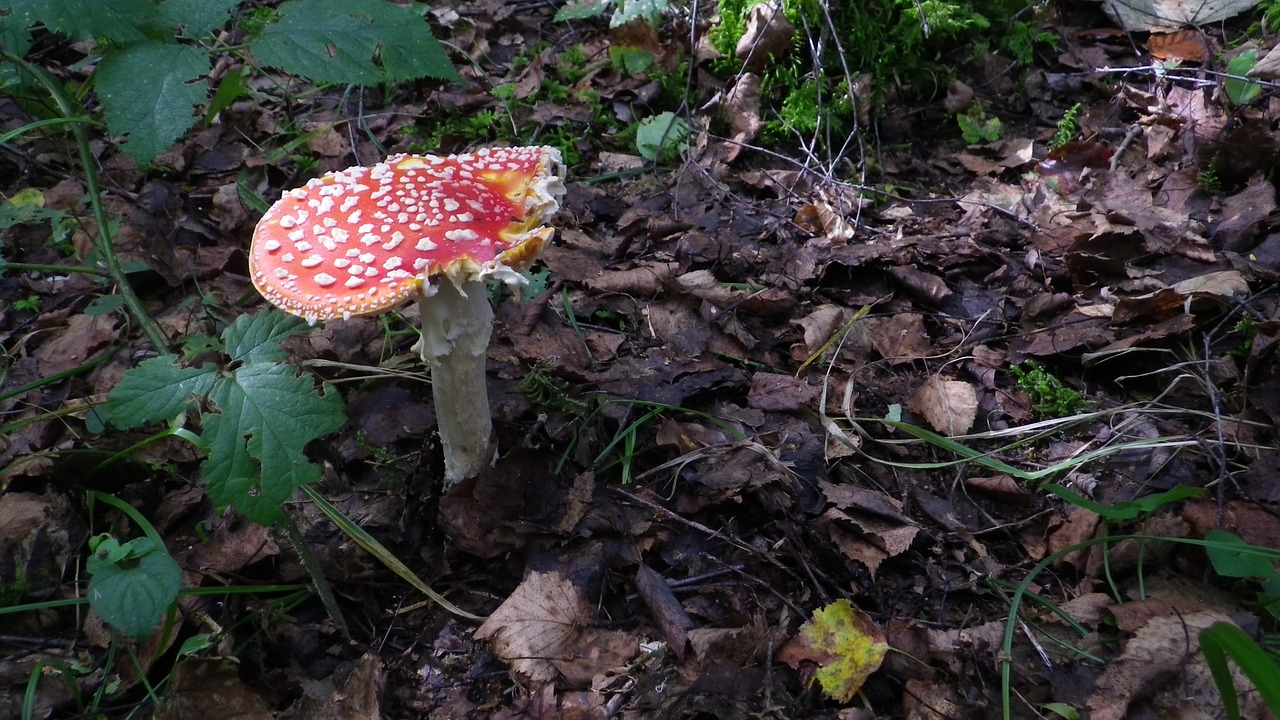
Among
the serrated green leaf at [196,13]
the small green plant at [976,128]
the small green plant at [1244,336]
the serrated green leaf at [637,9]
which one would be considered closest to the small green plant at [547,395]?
the serrated green leaf at [196,13]

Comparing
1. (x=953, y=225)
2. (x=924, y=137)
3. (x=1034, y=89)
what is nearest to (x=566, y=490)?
(x=953, y=225)

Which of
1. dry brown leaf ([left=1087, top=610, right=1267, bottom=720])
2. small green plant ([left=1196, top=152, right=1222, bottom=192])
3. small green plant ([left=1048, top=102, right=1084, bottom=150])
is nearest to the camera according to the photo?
dry brown leaf ([left=1087, top=610, right=1267, bottom=720])

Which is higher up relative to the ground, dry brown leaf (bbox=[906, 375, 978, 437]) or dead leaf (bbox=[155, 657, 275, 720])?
dry brown leaf (bbox=[906, 375, 978, 437])

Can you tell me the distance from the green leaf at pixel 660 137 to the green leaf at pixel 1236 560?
3.22 meters

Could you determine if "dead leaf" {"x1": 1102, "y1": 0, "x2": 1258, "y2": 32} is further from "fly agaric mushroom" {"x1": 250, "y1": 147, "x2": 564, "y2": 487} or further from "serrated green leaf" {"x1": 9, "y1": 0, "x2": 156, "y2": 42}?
"serrated green leaf" {"x1": 9, "y1": 0, "x2": 156, "y2": 42}

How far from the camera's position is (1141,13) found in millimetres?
4809

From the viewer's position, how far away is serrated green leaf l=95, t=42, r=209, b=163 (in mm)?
2350

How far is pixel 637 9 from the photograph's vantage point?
4.38m

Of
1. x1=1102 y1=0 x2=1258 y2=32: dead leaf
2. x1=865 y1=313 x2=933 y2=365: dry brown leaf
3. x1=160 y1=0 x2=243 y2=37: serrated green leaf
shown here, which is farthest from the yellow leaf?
x1=1102 y1=0 x2=1258 y2=32: dead leaf

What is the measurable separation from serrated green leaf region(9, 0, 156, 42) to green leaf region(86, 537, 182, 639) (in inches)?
60.8

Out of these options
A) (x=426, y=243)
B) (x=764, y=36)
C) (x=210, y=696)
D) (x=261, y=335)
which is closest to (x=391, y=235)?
(x=426, y=243)

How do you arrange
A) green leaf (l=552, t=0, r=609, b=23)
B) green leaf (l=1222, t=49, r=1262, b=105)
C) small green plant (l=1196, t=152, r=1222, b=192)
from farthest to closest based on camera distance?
green leaf (l=552, t=0, r=609, b=23)
green leaf (l=1222, t=49, r=1262, b=105)
small green plant (l=1196, t=152, r=1222, b=192)

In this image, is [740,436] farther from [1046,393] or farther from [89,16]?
[89,16]

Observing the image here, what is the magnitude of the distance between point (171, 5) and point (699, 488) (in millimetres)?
2476
